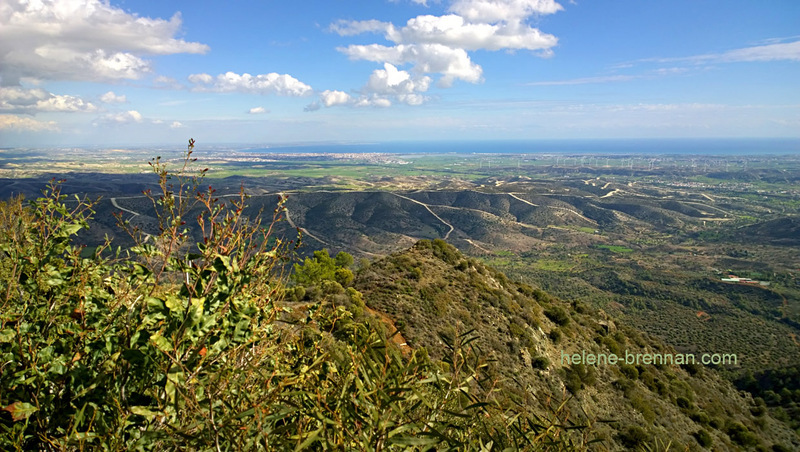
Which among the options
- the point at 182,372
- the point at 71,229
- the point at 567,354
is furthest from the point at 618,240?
the point at 182,372

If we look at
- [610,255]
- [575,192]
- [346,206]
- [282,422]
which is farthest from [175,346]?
[575,192]

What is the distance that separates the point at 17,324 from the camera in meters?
2.56

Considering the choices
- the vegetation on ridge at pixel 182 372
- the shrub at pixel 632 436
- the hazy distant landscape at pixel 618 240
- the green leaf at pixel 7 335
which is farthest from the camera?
the hazy distant landscape at pixel 618 240

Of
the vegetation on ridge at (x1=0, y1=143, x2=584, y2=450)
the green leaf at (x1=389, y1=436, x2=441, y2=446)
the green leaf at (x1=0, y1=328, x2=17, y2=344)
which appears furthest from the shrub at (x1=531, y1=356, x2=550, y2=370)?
the green leaf at (x1=0, y1=328, x2=17, y2=344)

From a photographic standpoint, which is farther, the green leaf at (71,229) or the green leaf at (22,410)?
the green leaf at (71,229)

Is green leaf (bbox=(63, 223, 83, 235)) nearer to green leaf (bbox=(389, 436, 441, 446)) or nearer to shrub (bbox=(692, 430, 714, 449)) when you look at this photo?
green leaf (bbox=(389, 436, 441, 446))

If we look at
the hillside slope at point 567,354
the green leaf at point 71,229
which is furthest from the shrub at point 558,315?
the green leaf at point 71,229

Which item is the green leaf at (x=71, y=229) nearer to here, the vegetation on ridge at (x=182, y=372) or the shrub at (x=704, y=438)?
the vegetation on ridge at (x=182, y=372)

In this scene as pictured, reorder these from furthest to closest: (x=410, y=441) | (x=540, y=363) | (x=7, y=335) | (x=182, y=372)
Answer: (x=540, y=363) → (x=7, y=335) → (x=182, y=372) → (x=410, y=441)

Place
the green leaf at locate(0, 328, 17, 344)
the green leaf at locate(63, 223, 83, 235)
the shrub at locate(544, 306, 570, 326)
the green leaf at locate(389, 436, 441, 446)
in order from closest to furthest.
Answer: the green leaf at locate(389, 436, 441, 446), the green leaf at locate(0, 328, 17, 344), the green leaf at locate(63, 223, 83, 235), the shrub at locate(544, 306, 570, 326)

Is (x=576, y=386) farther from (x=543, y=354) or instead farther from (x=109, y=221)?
(x=109, y=221)

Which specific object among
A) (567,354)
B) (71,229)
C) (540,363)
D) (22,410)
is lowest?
(567,354)

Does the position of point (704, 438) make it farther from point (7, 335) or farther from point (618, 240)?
point (618, 240)

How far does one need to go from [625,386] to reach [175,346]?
20.6m
